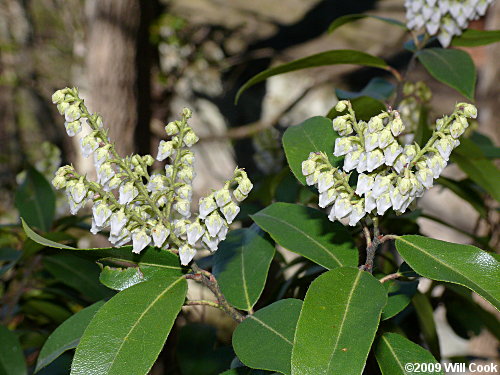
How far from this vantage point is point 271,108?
4.95m

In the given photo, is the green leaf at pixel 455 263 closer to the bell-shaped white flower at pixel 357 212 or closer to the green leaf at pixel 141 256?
the bell-shaped white flower at pixel 357 212

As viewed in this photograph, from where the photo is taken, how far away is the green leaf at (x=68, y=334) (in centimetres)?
73

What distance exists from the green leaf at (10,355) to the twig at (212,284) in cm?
42

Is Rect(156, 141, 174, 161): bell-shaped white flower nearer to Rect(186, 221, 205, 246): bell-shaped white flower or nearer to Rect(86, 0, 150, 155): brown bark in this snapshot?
Rect(186, 221, 205, 246): bell-shaped white flower

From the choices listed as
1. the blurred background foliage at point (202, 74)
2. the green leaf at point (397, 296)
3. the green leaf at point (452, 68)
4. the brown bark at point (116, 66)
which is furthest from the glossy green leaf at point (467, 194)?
the brown bark at point (116, 66)

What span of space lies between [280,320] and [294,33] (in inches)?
166

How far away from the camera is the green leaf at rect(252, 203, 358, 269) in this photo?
735 millimetres

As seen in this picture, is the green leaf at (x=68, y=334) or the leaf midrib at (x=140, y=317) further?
the green leaf at (x=68, y=334)

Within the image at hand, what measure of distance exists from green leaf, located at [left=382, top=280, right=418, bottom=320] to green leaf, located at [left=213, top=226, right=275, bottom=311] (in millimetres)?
168

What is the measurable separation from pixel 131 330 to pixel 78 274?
57cm

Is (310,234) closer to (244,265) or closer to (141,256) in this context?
(244,265)

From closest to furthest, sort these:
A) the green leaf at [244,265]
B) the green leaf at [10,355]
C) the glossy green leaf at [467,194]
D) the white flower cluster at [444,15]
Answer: the green leaf at [244,265], the green leaf at [10,355], the white flower cluster at [444,15], the glossy green leaf at [467,194]

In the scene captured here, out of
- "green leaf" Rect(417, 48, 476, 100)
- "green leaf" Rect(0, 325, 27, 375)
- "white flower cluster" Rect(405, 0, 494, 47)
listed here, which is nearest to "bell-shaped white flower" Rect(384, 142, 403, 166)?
"green leaf" Rect(417, 48, 476, 100)

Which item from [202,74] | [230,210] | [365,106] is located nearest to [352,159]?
[230,210]
